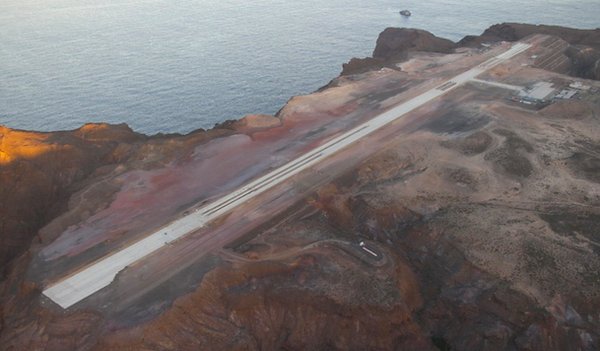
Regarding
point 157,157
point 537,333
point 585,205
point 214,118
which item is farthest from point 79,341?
point 214,118

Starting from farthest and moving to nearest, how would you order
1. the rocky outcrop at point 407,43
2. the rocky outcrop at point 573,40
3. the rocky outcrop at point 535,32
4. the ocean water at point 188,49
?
1. the rocky outcrop at point 535,32
2. the rocky outcrop at point 407,43
3. the ocean water at point 188,49
4. the rocky outcrop at point 573,40

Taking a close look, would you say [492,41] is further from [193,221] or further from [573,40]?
[193,221]

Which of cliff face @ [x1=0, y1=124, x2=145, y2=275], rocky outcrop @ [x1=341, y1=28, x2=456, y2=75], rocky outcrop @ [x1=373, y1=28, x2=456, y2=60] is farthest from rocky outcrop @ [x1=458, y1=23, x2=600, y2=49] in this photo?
cliff face @ [x1=0, y1=124, x2=145, y2=275]

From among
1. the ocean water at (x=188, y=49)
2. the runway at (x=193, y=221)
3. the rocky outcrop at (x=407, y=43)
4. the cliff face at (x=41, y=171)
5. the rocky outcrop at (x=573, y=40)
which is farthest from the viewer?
the rocky outcrop at (x=407, y=43)

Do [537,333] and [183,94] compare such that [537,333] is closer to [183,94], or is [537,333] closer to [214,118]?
[214,118]

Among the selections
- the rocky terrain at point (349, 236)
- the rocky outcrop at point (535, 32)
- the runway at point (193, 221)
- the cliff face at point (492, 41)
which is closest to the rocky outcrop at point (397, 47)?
the cliff face at point (492, 41)

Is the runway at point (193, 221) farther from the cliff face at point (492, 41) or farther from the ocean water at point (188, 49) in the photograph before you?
the ocean water at point (188, 49)
